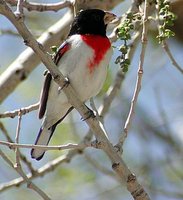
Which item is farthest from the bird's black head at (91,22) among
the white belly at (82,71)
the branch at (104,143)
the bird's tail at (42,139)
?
the branch at (104,143)

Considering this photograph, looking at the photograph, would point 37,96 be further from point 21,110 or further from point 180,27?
point 21,110

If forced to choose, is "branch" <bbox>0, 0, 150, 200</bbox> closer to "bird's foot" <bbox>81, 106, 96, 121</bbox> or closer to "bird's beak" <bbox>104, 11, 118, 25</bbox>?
"bird's foot" <bbox>81, 106, 96, 121</bbox>

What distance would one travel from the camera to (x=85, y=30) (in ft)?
11.6

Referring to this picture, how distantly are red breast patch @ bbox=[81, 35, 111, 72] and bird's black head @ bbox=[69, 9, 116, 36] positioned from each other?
8 cm

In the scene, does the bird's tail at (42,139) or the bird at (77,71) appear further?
the bird's tail at (42,139)

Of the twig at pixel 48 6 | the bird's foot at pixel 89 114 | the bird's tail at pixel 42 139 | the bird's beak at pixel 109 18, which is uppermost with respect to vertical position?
the twig at pixel 48 6

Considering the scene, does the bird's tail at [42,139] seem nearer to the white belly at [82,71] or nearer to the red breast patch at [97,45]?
the white belly at [82,71]

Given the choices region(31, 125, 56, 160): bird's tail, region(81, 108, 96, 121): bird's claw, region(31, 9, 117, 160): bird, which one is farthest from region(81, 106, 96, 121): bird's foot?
region(31, 125, 56, 160): bird's tail

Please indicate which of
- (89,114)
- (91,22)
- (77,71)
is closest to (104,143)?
(89,114)

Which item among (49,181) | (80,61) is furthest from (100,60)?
(49,181)

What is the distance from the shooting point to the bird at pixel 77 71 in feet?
10.7

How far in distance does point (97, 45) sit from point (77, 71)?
188mm

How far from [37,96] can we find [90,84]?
7.18 ft

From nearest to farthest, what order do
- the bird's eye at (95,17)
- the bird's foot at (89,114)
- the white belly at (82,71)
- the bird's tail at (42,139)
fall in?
the bird's foot at (89,114), the white belly at (82,71), the bird's tail at (42,139), the bird's eye at (95,17)
